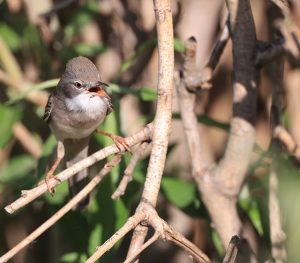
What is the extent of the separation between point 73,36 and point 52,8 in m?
0.23

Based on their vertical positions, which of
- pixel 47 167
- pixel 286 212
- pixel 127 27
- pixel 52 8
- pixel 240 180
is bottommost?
pixel 286 212

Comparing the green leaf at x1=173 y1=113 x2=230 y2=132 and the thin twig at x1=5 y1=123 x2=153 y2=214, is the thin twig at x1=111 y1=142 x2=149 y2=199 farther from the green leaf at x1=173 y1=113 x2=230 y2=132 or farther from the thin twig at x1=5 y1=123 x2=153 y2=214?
the green leaf at x1=173 y1=113 x2=230 y2=132

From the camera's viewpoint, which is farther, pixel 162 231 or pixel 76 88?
pixel 76 88

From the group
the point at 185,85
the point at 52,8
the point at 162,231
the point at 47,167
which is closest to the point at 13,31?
the point at 52,8

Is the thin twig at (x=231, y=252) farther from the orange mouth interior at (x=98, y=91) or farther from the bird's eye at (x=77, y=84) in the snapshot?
the bird's eye at (x=77, y=84)

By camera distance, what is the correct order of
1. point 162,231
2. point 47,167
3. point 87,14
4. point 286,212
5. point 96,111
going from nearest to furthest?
point 162,231
point 286,212
point 96,111
point 47,167
point 87,14

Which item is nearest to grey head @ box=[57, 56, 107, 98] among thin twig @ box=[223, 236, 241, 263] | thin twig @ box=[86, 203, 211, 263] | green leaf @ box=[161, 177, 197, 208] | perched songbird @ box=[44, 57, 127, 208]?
perched songbird @ box=[44, 57, 127, 208]

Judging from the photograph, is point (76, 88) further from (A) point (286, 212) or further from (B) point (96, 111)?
(A) point (286, 212)

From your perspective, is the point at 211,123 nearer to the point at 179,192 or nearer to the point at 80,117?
the point at 179,192

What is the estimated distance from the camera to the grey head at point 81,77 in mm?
3553

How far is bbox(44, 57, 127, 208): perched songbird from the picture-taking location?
3.59 m

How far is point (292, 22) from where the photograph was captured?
11.5 ft

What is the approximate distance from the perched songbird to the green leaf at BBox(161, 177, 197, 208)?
1.45ft

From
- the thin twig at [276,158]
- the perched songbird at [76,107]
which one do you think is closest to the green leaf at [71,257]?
the perched songbird at [76,107]
